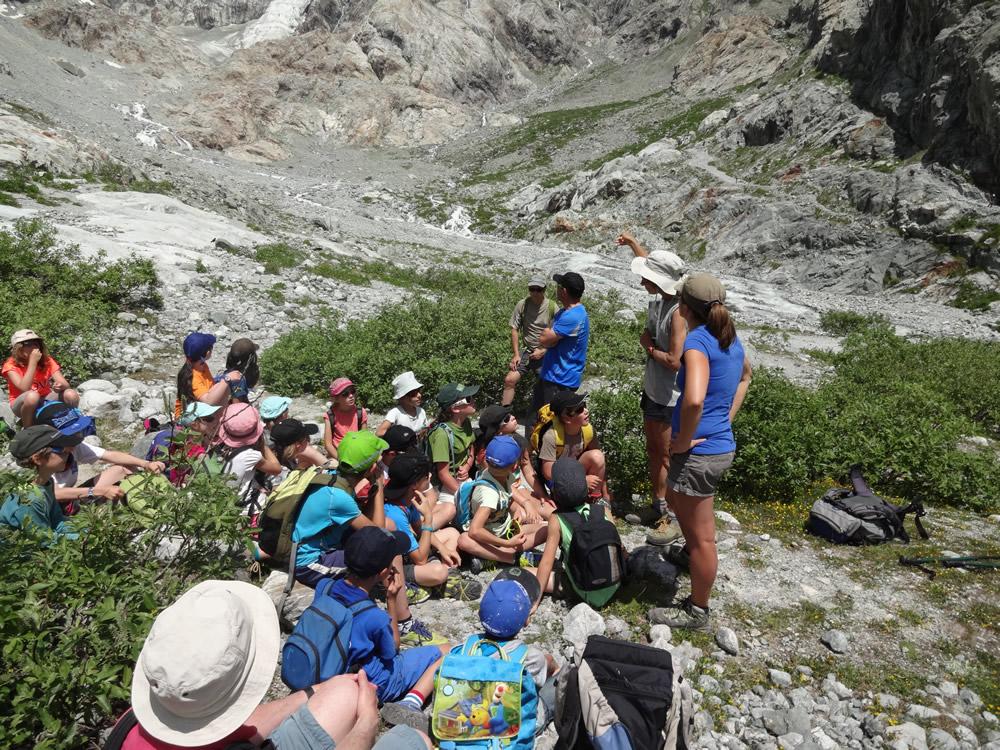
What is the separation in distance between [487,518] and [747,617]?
2497 mm

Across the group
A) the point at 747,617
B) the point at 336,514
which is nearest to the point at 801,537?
the point at 747,617

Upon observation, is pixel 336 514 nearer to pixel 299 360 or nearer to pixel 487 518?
pixel 487 518

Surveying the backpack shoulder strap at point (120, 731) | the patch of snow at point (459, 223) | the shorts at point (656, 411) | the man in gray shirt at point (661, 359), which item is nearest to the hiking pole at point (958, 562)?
the man in gray shirt at point (661, 359)

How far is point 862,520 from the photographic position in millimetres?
5738

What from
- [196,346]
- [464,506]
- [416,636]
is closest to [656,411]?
[464,506]

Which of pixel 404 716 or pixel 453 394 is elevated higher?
pixel 453 394

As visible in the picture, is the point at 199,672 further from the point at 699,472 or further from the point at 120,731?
the point at 699,472

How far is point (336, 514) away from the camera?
4.60m

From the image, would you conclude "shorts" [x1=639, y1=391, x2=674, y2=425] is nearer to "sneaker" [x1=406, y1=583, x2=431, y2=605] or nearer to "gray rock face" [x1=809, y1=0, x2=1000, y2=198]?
"sneaker" [x1=406, y1=583, x2=431, y2=605]

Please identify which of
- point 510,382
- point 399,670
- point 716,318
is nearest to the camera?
A: point 399,670

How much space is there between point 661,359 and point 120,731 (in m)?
4.93

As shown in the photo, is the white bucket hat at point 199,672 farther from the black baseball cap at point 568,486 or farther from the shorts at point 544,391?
the shorts at point 544,391

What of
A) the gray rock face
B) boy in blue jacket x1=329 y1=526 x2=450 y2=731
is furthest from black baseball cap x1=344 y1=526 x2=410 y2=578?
the gray rock face

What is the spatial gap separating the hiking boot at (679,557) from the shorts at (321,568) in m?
3.18
